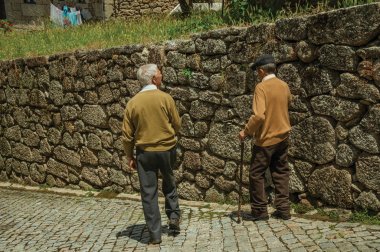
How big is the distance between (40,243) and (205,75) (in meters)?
2.74

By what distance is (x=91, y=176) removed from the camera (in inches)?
298

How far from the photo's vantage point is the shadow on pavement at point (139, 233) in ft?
16.1

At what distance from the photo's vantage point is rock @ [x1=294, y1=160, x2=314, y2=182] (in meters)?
5.11

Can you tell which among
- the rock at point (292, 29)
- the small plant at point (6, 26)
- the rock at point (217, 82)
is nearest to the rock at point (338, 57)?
the rock at point (292, 29)

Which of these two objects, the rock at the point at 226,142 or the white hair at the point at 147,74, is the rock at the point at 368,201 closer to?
the rock at the point at 226,142

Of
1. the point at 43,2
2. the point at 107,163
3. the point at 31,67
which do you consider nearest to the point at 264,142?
the point at 107,163

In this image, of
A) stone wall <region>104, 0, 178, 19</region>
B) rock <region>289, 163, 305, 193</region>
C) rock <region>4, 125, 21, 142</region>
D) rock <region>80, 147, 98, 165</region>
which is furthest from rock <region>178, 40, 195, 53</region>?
stone wall <region>104, 0, 178, 19</region>

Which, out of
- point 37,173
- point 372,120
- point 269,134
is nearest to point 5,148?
point 37,173

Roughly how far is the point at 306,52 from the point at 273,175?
4.36ft

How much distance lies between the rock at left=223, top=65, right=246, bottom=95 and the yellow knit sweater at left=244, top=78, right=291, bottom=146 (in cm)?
86

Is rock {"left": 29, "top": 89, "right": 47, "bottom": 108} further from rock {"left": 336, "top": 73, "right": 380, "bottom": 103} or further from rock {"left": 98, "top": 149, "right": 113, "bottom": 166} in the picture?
rock {"left": 336, "top": 73, "right": 380, "bottom": 103}

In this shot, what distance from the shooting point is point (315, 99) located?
4.94 metres

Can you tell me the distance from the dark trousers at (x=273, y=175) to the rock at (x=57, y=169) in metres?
4.09

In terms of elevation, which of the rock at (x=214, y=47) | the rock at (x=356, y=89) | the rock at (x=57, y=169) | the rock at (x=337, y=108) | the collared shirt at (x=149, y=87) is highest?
the rock at (x=214, y=47)
